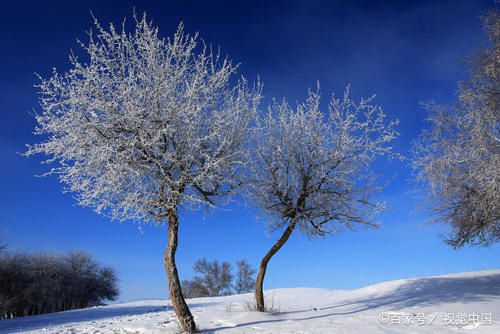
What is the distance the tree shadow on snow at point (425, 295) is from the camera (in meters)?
10.1

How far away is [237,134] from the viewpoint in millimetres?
9180

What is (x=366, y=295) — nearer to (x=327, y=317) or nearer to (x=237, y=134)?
(x=327, y=317)

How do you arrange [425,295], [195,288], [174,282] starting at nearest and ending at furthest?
[174,282] < [425,295] < [195,288]

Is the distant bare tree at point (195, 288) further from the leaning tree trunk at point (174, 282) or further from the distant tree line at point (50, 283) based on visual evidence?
the leaning tree trunk at point (174, 282)

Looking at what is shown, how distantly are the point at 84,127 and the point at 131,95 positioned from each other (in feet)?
4.06

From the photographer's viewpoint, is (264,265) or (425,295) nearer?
(264,265)

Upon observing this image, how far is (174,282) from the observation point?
7.53 metres

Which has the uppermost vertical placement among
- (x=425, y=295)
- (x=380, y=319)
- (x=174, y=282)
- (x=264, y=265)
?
(x=264, y=265)

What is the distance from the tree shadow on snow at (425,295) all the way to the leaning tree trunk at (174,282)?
674 mm

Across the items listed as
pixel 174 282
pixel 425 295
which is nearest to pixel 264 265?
pixel 174 282

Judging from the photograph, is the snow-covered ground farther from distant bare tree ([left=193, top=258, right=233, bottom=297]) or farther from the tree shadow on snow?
distant bare tree ([left=193, top=258, right=233, bottom=297])

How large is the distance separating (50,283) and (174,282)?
21.1 metres

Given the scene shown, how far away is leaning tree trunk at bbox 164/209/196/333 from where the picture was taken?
7.36 metres

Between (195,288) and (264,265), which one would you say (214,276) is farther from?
(264,265)
